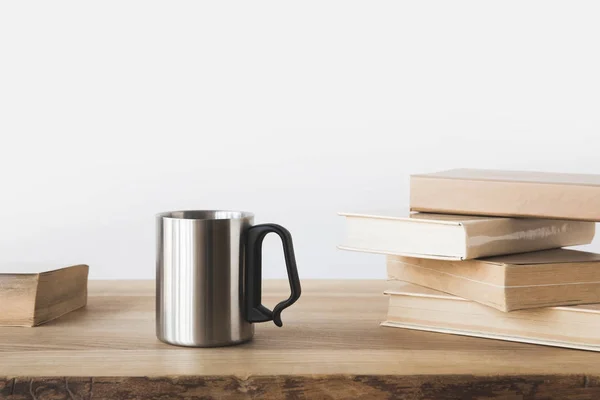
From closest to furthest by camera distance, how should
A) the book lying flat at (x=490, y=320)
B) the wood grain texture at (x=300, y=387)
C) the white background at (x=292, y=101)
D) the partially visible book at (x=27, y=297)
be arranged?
the wood grain texture at (x=300, y=387) < the book lying flat at (x=490, y=320) < the partially visible book at (x=27, y=297) < the white background at (x=292, y=101)

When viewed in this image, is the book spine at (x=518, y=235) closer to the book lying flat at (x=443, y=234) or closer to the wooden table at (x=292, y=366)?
the book lying flat at (x=443, y=234)

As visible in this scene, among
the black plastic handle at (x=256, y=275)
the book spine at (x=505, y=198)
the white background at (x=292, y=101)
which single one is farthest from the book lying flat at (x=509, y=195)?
the white background at (x=292, y=101)

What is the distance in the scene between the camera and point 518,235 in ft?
3.32

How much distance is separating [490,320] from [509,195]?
0.52 feet

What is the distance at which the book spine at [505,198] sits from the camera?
96 centimetres

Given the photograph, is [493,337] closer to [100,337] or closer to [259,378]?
[259,378]

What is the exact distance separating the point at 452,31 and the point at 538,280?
3.45ft

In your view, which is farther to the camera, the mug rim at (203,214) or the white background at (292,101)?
the white background at (292,101)

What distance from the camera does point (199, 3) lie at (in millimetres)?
1881

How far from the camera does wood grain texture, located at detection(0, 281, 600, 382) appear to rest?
2.73 ft

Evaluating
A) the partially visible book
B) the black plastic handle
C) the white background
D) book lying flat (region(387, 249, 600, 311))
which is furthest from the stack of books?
the white background

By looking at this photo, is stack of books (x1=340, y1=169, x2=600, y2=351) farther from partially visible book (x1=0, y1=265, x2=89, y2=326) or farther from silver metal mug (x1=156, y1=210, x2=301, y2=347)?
partially visible book (x1=0, y1=265, x2=89, y2=326)

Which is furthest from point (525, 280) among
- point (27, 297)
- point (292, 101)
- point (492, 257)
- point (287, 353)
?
point (292, 101)

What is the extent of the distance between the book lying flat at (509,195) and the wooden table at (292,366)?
166 millimetres
